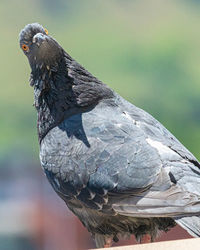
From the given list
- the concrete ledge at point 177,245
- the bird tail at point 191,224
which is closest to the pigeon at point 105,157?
the bird tail at point 191,224

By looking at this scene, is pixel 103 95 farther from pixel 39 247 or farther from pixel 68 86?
pixel 39 247

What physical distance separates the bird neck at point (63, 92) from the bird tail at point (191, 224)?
133 cm

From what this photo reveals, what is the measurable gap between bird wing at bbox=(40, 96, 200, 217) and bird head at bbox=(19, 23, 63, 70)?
54cm

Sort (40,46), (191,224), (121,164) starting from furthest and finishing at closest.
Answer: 1. (40,46)
2. (121,164)
3. (191,224)

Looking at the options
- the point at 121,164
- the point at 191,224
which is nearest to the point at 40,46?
the point at 121,164

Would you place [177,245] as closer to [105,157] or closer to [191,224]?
[191,224]

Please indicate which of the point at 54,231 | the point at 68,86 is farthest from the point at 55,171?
the point at 54,231

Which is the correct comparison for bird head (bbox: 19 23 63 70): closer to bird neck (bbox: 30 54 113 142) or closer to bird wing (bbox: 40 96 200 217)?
bird neck (bbox: 30 54 113 142)

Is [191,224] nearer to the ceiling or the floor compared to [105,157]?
nearer to the floor

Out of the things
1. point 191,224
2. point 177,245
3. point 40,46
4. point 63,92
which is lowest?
point 191,224

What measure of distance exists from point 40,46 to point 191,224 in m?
1.92

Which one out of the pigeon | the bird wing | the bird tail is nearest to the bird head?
the pigeon

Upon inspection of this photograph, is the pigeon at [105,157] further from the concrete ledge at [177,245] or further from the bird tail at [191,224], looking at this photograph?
the concrete ledge at [177,245]

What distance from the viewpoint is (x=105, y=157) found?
4430mm
